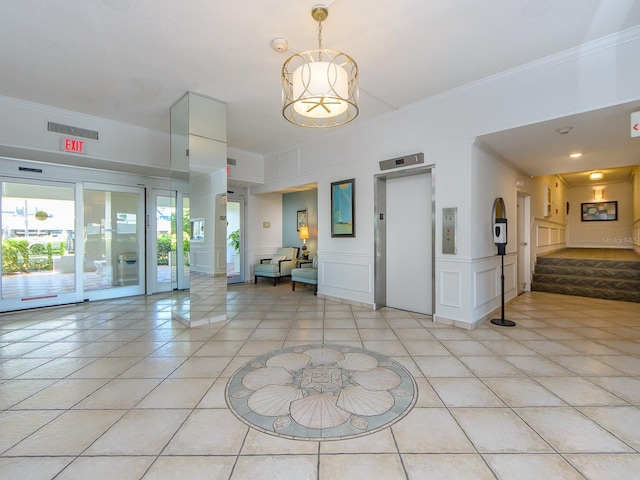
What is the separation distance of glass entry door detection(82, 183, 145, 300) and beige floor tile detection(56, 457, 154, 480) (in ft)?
16.7

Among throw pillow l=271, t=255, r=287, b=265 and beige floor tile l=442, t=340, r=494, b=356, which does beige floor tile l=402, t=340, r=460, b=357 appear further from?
throw pillow l=271, t=255, r=287, b=265

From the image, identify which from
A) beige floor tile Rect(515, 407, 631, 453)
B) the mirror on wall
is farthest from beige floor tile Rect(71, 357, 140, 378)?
beige floor tile Rect(515, 407, 631, 453)

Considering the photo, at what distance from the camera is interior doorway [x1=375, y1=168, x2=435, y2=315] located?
4.48m

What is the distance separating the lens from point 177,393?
7.49ft

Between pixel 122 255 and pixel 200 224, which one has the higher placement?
pixel 200 224

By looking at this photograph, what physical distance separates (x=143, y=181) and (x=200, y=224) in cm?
303

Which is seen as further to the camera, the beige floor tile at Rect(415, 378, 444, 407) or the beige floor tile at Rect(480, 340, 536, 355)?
the beige floor tile at Rect(480, 340, 536, 355)

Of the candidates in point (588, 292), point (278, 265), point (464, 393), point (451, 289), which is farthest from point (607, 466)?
point (278, 265)

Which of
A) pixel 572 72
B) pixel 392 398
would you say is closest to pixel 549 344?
pixel 392 398

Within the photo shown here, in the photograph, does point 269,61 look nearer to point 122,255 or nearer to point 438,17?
point 438,17

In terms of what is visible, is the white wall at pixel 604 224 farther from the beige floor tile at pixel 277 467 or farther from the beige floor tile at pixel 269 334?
the beige floor tile at pixel 277 467

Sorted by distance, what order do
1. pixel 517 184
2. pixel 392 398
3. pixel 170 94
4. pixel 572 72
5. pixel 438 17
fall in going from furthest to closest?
pixel 517 184 < pixel 170 94 < pixel 572 72 < pixel 438 17 < pixel 392 398

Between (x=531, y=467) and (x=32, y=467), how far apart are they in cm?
268

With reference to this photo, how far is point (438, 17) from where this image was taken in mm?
2572
